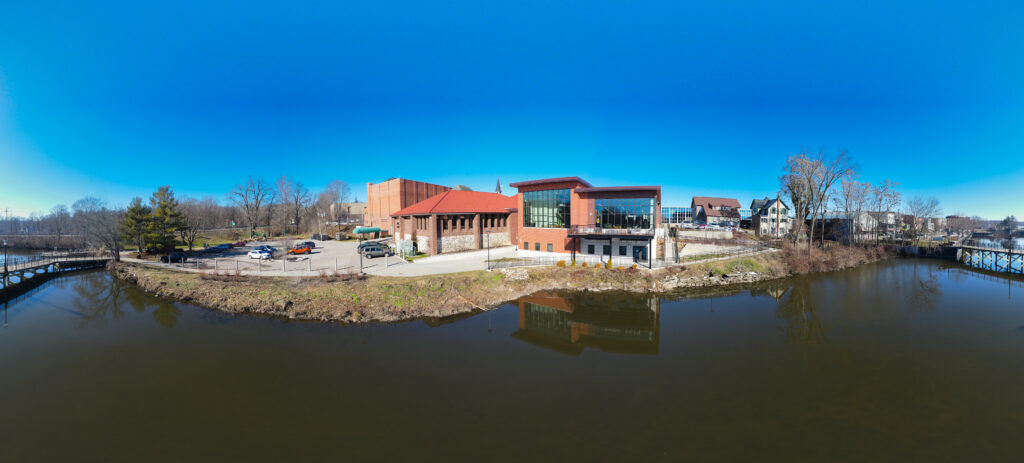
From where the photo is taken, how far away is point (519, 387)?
9.66 metres

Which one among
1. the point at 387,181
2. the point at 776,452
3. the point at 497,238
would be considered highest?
the point at 387,181

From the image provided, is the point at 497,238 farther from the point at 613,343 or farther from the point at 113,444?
the point at 113,444

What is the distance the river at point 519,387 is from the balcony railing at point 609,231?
8.84 m

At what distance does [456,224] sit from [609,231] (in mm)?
14306

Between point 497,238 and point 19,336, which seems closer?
point 19,336

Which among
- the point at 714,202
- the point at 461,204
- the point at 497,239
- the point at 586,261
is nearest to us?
the point at 586,261

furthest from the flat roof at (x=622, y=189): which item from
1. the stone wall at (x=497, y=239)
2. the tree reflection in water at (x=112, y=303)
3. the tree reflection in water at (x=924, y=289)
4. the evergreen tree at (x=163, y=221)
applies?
the evergreen tree at (x=163, y=221)

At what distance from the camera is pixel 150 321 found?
15.9 meters

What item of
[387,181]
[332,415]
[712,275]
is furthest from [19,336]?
[387,181]

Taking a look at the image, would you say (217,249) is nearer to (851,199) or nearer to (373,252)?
(373,252)

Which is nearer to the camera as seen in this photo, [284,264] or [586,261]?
[284,264]

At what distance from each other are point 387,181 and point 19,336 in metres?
42.7

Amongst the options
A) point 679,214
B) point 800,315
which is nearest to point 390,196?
point 800,315

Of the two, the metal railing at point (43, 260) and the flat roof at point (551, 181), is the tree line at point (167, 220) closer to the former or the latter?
the metal railing at point (43, 260)
